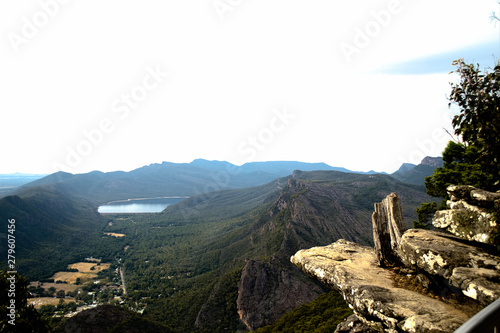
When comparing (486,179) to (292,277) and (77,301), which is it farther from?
(77,301)

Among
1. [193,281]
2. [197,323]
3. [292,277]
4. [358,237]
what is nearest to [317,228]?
[358,237]

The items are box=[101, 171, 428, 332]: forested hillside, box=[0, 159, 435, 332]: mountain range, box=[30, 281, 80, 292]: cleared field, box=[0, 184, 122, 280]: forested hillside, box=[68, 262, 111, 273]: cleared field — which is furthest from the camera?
box=[68, 262, 111, 273]: cleared field

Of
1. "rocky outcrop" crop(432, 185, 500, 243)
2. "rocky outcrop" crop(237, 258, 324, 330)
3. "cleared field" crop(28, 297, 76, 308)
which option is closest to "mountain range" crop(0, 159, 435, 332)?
"rocky outcrop" crop(237, 258, 324, 330)

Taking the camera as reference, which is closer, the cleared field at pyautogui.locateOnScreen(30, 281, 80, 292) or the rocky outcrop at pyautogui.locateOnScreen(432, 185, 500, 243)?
the rocky outcrop at pyautogui.locateOnScreen(432, 185, 500, 243)

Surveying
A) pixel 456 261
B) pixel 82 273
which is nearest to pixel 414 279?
pixel 456 261

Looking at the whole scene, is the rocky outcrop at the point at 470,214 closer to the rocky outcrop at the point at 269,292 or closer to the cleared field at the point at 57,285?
the rocky outcrop at the point at 269,292

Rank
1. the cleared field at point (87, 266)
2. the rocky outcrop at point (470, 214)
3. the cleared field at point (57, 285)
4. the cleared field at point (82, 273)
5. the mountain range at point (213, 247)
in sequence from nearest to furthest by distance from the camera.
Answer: the rocky outcrop at point (470, 214)
the mountain range at point (213, 247)
the cleared field at point (57, 285)
the cleared field at point (82, 273)
the cleared field at point (87, 266)

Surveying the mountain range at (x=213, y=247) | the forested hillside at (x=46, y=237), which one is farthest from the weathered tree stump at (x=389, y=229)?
the forested hillside at (x=46, y=237)

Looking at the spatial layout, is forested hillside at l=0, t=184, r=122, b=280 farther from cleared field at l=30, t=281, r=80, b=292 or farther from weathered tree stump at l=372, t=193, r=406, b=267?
weathered tree stump at l=372, t=193, r=406, b=267
